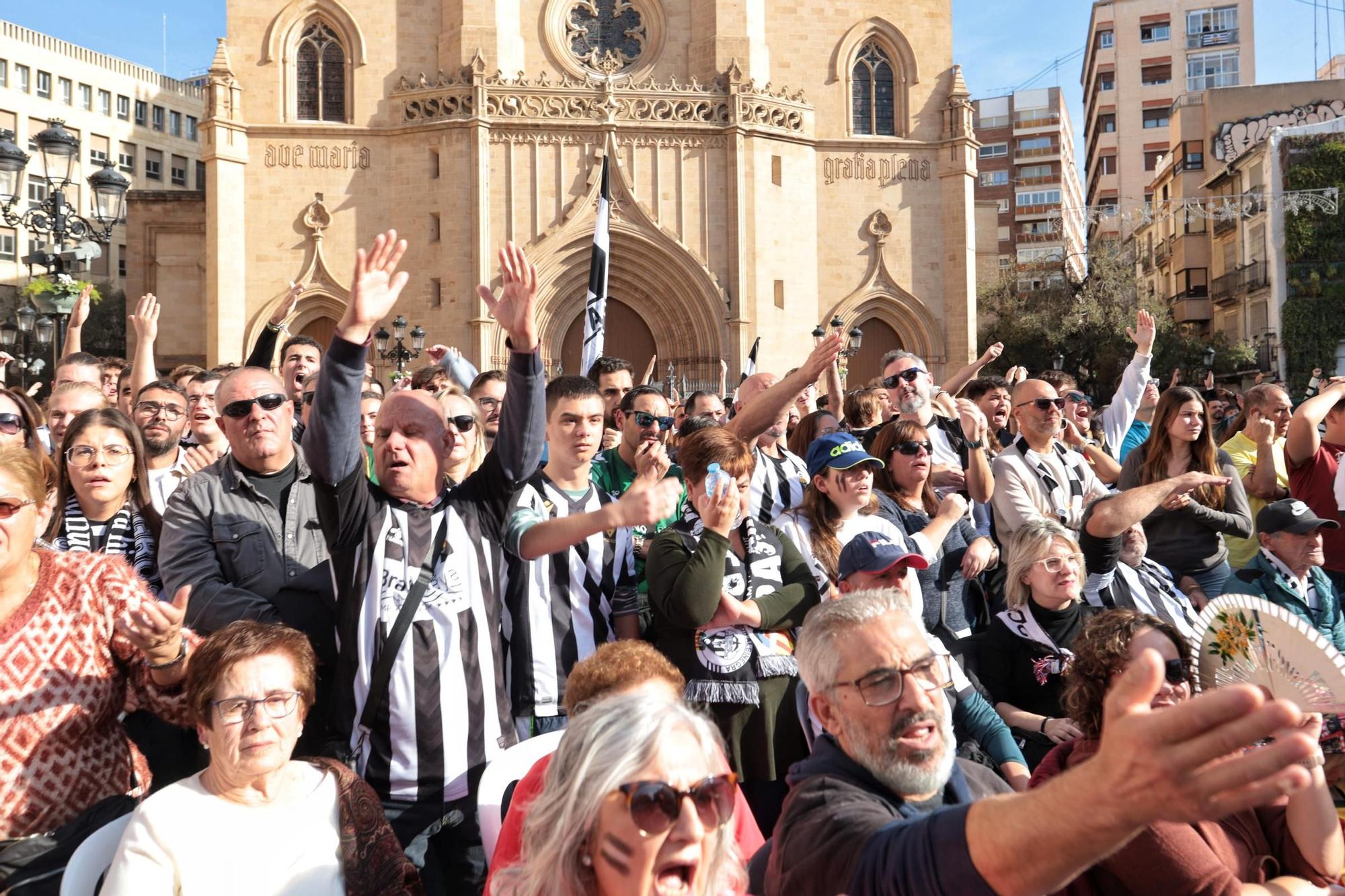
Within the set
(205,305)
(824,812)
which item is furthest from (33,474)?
(205,305)

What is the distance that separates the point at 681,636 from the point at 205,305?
81.7 feet

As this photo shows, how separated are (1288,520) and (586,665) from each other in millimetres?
3853

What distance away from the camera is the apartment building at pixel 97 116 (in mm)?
47344

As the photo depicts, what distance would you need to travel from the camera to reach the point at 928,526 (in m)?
4.71

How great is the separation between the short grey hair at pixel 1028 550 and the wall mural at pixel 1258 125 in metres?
38.3

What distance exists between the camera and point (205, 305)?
85.6 feet

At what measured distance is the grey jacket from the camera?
3.68 m

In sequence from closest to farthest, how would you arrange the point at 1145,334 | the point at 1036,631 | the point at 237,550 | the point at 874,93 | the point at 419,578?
1. the point at 419,578
2. the point at 237,550
3. the point at 1036,631
4. the point at 1145,334
5. the point at 874,93

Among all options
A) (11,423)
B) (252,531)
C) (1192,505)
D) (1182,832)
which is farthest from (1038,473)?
(11,423)

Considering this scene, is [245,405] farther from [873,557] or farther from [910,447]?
[910,447]

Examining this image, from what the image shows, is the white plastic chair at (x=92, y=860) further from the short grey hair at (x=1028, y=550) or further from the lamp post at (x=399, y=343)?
the lamp post at (x=399, y=343)

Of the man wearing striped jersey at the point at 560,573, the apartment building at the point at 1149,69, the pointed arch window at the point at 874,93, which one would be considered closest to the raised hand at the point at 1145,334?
the man wearing striped jersey at the point at 560,573

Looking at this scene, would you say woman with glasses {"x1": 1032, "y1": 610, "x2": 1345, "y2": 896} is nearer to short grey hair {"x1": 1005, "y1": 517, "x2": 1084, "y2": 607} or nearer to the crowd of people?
the crowd of people

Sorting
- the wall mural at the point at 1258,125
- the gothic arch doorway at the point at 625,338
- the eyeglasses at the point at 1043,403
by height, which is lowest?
the eyeglasses at the point at 1043,403
